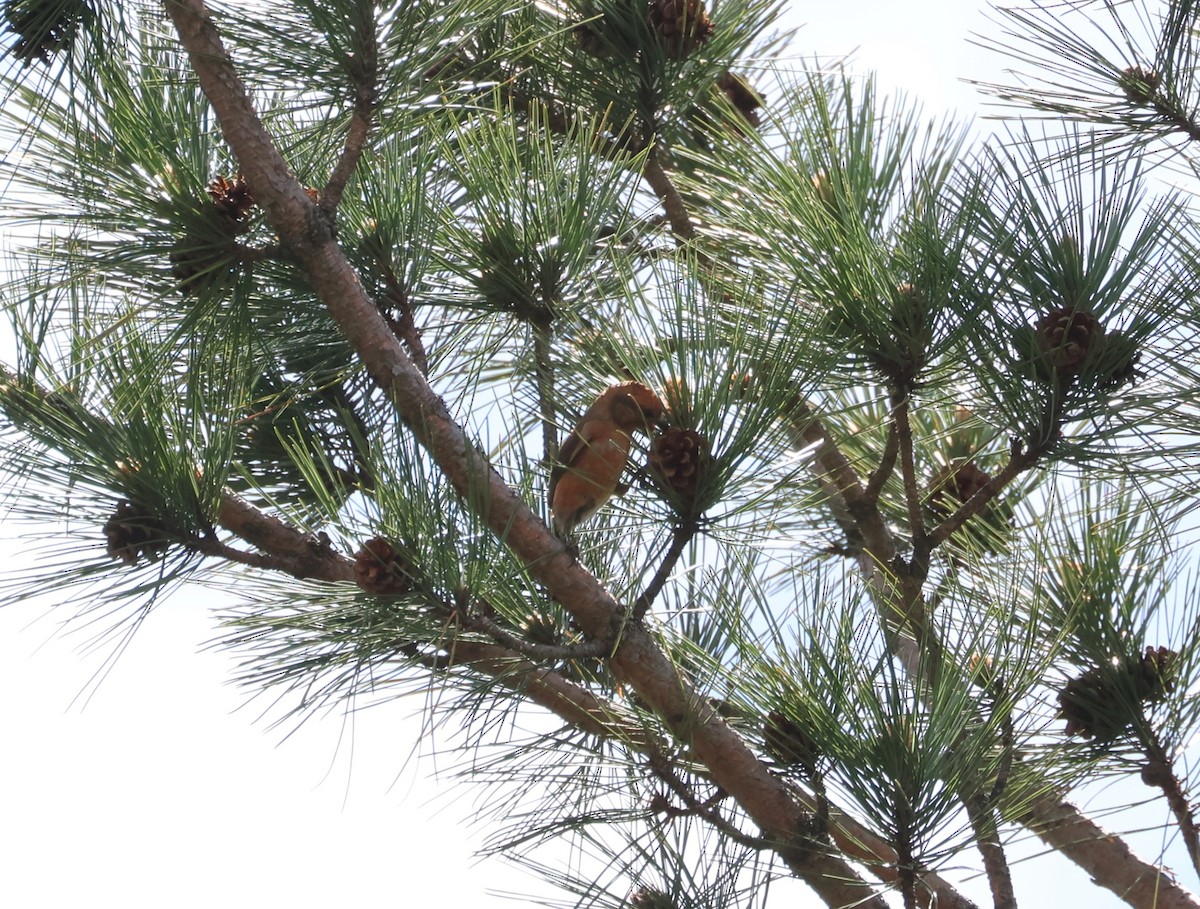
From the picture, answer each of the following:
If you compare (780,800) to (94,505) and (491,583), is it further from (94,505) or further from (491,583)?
(94,505)

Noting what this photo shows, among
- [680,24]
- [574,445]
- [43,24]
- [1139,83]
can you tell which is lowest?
[574,445]

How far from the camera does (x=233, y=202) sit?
4.50 ft

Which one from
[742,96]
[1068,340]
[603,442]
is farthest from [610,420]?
[742,96]

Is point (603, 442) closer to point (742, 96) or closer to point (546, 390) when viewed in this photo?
point (546, 390)

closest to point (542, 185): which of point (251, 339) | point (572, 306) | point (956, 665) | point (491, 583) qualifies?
point (572, 306)

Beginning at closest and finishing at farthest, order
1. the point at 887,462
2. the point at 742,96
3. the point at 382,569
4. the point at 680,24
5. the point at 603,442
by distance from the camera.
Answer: the point at 382,569, the point at 603,442, the point at 887,462, the point at 680,24, the point at 742,96

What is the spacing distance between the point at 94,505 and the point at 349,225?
0.46 meters

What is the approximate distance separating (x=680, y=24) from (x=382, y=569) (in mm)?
1043

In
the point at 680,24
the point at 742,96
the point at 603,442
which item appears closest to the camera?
the point at 603,442

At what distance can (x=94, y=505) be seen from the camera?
1.31m

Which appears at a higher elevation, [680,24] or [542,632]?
[680,24]

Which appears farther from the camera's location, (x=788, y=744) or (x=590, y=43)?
(x=590, y=43)

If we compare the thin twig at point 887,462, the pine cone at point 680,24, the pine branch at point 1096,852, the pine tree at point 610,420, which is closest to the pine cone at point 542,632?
the pine tree at point 610,420

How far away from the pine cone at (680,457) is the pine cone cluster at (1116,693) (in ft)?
1.73
